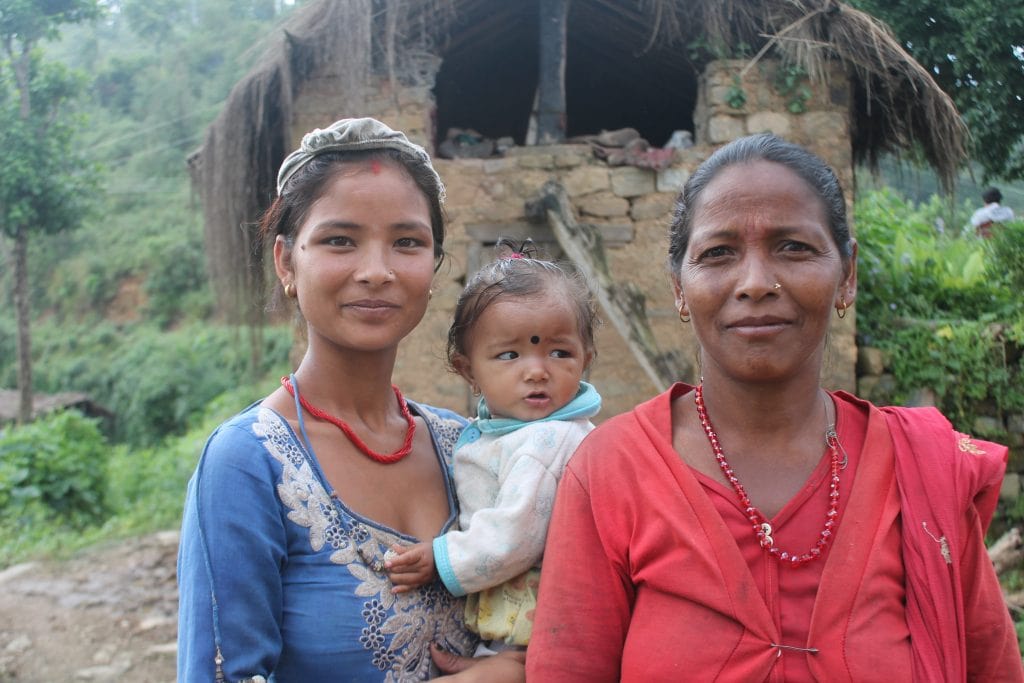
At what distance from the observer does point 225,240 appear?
5.87 meters

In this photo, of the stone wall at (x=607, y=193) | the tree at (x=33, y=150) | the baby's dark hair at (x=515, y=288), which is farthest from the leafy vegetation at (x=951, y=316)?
the tree at (x=33, y=150)

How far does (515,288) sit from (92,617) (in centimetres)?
521

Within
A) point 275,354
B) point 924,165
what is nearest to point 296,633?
point 924,165

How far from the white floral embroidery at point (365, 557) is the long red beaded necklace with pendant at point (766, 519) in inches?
24.6

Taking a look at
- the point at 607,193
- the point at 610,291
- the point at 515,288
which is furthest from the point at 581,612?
the point at 607,193

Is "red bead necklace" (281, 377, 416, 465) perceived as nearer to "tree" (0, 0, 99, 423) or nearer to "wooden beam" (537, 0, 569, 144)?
"wooden beam" (537, 0, 569, 144)

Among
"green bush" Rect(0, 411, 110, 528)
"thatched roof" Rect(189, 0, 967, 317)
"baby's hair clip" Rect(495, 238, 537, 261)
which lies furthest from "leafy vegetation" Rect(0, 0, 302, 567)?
"baby's hair clip" Rect(495, 238, 537, 261)

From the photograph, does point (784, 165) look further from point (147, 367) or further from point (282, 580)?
point (147, 367)

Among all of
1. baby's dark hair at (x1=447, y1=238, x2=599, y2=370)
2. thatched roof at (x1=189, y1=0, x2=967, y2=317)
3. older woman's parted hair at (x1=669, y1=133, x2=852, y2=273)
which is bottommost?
baby's dark hair at (x1=447, y1=238, x2=599, y2=370)

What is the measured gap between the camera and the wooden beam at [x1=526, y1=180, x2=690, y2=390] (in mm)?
5277

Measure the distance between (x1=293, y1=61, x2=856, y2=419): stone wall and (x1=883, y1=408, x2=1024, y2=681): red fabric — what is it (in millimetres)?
4357

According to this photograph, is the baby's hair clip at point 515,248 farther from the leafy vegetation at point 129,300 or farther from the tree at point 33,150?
the tree at point 33,150

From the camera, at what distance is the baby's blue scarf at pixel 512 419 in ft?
5.79

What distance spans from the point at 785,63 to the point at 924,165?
5.13ft
